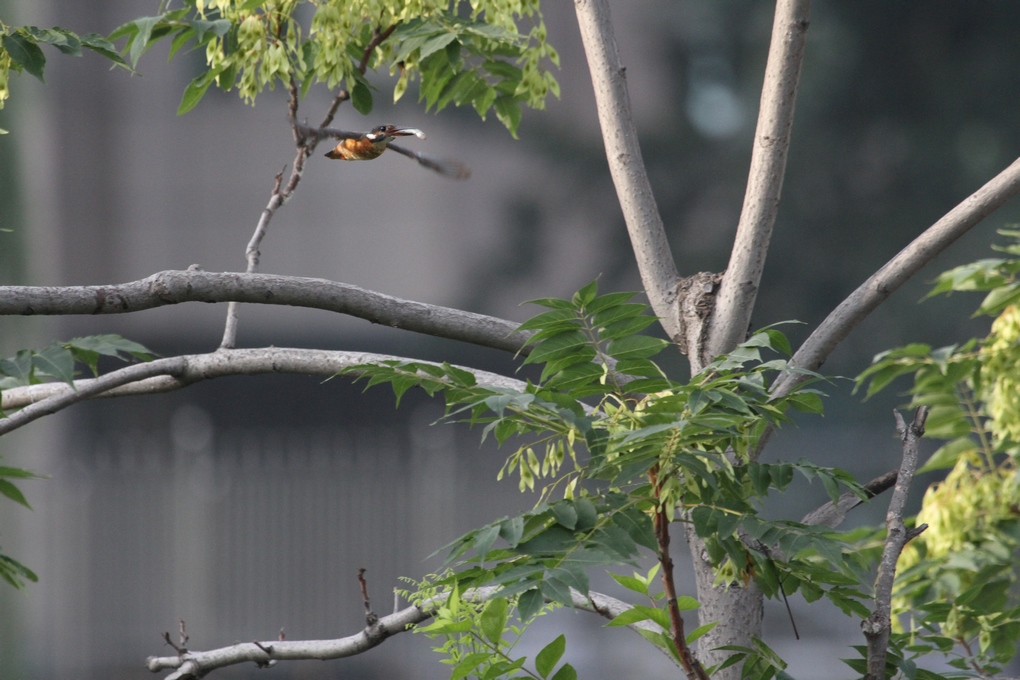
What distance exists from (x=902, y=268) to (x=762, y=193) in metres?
0.15

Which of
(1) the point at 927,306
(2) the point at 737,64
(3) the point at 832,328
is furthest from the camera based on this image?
(2) the point at 737,64

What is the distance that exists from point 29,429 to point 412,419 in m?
1.85

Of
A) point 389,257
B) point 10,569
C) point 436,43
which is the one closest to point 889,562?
point 436,43

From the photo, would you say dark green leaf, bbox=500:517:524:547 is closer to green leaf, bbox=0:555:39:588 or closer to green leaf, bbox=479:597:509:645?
green leaf, bbox=479:597:509:645

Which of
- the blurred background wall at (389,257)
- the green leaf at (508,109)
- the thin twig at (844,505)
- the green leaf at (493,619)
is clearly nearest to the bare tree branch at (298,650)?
the thin twig at (844,505)

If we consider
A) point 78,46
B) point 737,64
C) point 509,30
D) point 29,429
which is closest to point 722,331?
point 509,30

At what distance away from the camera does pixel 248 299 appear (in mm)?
798

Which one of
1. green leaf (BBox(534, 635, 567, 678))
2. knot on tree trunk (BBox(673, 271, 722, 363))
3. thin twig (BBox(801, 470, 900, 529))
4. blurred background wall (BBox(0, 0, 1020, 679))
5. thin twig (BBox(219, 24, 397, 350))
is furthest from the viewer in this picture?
blurred background wall (BBox(0, 0, 1020, 679))

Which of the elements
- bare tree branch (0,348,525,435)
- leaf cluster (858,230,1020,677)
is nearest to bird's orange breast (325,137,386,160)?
bare tree branch (0,348,525,435)

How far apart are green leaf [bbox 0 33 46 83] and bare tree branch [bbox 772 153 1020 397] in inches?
30.6

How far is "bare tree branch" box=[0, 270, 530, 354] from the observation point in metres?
0.75

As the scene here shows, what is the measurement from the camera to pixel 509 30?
979mm

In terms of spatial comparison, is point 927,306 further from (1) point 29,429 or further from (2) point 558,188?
(1) point 29,429

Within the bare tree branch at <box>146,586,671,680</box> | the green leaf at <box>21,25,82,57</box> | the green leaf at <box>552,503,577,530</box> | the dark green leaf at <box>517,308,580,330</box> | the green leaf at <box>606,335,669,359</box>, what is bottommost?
the bare tree branch at <box>146,586,671,680</box>
